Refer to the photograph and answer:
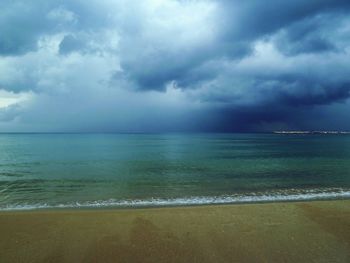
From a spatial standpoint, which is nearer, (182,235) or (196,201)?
(182,235)

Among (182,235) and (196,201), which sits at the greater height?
(182,235)

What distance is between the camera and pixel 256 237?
9.44 meters

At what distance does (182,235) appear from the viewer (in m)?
9.74

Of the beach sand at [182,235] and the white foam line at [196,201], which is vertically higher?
the beach sand at [182,235]

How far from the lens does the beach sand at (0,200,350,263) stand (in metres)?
8.16

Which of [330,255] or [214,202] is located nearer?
[330,255]

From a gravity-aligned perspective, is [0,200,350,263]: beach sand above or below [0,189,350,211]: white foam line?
above

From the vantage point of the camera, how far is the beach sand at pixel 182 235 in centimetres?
816

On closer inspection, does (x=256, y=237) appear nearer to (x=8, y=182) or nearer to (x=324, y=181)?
(x=324, y=181)

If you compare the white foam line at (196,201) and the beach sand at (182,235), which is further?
the white foam line at (196,201)

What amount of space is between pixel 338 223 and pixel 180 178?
1636 centimetres

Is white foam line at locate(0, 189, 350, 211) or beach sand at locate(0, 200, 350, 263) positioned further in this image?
white foam line at locate(0, 189, 350, 211)

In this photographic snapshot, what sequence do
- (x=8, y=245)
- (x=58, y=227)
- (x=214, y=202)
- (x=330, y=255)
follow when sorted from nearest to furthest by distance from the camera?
1. (x=330, y=255)
2. (x=8, y=245)
3. (x=58, y=227)
4. (x=214, y=202)

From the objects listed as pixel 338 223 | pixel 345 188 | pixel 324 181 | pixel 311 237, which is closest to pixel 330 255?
pixel 311 237
